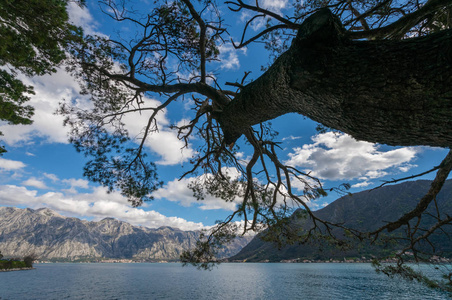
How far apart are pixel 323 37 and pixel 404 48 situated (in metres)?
0.53

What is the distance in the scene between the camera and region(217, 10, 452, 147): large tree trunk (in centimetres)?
128

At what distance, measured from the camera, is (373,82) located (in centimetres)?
146

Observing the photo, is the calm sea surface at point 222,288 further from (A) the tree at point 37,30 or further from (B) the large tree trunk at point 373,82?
(A) the tree at point 37,30

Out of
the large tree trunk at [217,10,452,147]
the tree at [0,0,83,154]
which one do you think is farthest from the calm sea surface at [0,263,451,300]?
the tree at [0,0,83,154]

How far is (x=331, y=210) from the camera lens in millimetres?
193125

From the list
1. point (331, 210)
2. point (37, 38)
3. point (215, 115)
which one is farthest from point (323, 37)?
point (331, 210)

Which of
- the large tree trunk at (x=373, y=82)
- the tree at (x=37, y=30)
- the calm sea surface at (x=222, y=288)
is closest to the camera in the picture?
the large tree trunk at (x=373, y=82)

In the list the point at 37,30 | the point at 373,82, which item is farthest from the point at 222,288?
the point at 373,82

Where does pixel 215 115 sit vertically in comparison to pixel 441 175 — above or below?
above

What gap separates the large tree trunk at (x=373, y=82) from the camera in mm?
1282

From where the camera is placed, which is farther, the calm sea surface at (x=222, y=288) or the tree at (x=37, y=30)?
the calm sea surface at (x=222, y=288)

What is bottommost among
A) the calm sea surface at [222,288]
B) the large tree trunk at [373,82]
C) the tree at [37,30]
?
the calm sea surface at [222,288]

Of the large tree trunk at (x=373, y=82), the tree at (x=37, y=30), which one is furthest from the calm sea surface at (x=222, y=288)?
the tree at (x=37, y=30)

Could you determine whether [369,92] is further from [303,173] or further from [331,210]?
[331,210]
